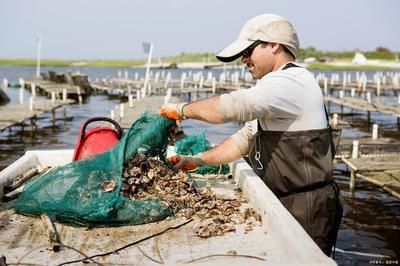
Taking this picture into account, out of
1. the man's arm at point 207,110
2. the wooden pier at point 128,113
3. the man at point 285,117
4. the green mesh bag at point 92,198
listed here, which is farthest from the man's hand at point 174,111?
the wooden pier at point 128,113

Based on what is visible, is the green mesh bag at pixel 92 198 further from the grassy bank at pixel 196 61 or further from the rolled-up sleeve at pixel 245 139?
the grassy bank at pixel 196 61

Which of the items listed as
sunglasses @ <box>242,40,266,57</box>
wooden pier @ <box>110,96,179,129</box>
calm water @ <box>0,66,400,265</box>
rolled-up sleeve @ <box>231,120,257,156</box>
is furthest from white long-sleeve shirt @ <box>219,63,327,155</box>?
wooden pier @ <box>110,96,179,129</box>

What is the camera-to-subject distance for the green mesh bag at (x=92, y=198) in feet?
11.7

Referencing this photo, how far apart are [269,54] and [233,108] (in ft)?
1.81

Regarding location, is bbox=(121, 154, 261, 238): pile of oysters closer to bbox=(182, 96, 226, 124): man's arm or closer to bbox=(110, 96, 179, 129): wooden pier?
bbox=(182, 96, 226, 124): man's arm

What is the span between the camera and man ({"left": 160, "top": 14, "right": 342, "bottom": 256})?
3223 mm

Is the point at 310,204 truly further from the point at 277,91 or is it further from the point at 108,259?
the point at 108,259

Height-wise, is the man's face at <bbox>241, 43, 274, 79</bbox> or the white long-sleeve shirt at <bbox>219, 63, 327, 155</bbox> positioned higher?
the man's face at <bbox>241, 43, 274, 79</bbox>

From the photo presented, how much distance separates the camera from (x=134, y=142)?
13.7ft

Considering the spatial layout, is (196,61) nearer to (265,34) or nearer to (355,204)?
(355,204)

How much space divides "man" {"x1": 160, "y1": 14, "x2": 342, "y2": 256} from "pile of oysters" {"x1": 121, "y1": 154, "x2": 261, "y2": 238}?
412mm

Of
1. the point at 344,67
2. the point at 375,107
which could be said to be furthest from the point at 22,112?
the point at 344,67

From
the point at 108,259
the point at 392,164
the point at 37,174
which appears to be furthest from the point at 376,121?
the point at 108,259

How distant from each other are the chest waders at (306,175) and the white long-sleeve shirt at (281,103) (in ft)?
0.25
